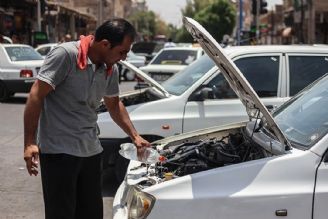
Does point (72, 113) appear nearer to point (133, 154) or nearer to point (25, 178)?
point (133, 154)

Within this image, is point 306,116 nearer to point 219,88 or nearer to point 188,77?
point 219,88

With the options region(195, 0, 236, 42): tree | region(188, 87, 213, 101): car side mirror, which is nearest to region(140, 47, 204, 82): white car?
region(188, 87, 213, 101): car side mirror

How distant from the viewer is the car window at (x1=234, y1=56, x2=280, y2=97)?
6.64m

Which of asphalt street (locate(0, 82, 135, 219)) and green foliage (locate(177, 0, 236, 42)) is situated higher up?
green foliage (locate(177, 0, 236, 42))

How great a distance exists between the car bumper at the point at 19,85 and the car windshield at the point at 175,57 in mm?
3473

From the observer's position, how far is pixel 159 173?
3.78m

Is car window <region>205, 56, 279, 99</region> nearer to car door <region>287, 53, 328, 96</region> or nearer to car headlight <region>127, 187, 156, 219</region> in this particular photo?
car door <region>287, 53, 328, 96</region>

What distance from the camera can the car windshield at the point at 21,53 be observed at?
54.8ft

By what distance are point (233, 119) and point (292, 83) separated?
0.79 m

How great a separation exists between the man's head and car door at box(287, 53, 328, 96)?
336 cm

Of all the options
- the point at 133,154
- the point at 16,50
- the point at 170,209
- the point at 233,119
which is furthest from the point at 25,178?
the point at 16,50

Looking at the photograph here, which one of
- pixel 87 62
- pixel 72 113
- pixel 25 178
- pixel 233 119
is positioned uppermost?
pixel 87 62

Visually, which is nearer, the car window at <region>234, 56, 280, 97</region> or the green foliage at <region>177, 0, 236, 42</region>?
the car window at <region>234, 56, 280, 97</region>

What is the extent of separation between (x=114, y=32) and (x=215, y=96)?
3112 millimetres
